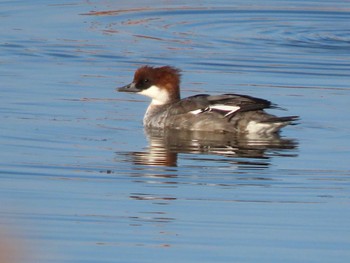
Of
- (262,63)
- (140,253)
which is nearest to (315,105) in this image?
(262,63)

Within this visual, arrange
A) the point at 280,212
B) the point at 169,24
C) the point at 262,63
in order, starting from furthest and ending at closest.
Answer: the point at 169,24 < the point at 262,63 < the point at 280,212

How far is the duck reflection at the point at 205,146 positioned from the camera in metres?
12.0

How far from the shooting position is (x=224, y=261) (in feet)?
26.1

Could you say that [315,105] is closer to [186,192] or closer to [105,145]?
[105,145]

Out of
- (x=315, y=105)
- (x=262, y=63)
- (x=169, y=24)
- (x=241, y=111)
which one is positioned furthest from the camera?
(x=169, y=24)

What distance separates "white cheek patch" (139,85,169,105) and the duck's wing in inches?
13.5

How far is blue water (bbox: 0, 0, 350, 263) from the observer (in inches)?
334

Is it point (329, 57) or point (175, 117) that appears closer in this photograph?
point (175, 117)

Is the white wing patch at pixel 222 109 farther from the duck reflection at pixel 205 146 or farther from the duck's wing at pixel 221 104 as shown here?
the duck reflection at pixel 205 146

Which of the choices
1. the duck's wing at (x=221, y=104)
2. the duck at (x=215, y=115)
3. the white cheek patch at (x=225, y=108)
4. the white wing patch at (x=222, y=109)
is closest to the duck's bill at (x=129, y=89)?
the duck at (x=215, y=115)

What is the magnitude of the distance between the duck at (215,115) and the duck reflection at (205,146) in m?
0.10

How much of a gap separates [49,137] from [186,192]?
274 cm

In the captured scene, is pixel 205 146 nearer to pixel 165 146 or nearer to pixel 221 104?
pixel 165 146

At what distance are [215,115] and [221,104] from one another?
150 millimetres
